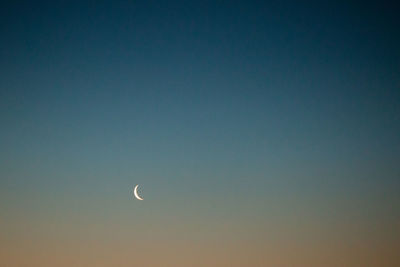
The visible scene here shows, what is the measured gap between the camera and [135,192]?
19219 mm

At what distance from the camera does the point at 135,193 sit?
19234 millimetres

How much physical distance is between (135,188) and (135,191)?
0.94 ft

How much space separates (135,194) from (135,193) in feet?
0.31

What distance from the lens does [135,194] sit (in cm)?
1927

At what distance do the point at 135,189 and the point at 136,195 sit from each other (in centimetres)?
54

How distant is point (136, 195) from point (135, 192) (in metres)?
0.26

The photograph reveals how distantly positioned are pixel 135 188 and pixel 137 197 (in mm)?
816

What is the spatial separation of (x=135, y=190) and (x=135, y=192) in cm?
21

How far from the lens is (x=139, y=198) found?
19344 millimetres

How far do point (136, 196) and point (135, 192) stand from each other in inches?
13.7

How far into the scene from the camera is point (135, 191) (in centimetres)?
1917

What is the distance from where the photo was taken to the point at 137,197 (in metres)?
19.3

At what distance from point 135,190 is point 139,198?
78 centimetres

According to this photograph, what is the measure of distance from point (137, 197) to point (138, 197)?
0.09 metres
